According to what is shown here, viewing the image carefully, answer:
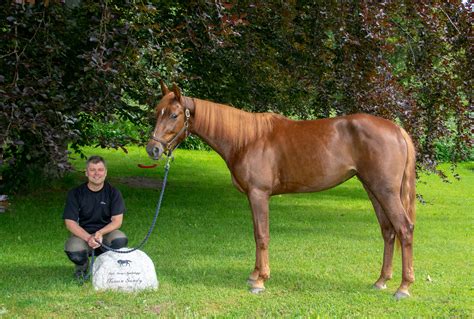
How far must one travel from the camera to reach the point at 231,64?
1390cm

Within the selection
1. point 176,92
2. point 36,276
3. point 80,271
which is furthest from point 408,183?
point 36,276

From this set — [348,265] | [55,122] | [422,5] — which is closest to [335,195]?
[422,5]

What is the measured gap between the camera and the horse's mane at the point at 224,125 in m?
7.20

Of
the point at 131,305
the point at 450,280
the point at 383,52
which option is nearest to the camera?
the point at 131,305

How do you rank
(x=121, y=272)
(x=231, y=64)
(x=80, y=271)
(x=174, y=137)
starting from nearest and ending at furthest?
(x=121, y=272), (x=174, y=137), (x=80, y=271), (x=231, y=64)

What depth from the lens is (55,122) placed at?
8.69 m

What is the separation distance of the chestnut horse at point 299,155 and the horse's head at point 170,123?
0.03ft

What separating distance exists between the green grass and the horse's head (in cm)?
151

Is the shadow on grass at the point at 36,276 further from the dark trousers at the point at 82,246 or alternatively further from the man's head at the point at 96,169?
the man's head at the point at 96,169

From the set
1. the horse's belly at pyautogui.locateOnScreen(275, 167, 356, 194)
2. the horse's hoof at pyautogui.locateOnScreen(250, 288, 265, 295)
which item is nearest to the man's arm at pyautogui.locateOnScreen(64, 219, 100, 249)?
the horse's hoof at pyautogui.locateOnScreen(250, 288, 265, 295)

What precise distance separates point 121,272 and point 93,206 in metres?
0.84

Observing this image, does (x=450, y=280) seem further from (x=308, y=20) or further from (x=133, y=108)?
(x=133, y=108)

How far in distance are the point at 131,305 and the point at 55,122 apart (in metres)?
3.31

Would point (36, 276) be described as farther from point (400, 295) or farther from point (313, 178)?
point (400, 295)
